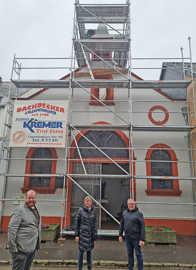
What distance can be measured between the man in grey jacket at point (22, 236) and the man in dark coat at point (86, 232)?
1115 millimetres

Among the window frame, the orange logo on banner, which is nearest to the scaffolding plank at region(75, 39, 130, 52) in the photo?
the orange logo on banner

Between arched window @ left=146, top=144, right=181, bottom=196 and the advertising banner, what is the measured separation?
13.1ft

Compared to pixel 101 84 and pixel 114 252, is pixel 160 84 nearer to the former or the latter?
pixel 101 84

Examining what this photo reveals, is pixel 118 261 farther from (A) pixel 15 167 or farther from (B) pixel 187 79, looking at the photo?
(B) pixel 187 79

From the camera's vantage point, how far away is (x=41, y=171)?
9.11m

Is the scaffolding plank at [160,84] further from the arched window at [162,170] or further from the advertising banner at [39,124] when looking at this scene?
the advertising banner at [39,124]

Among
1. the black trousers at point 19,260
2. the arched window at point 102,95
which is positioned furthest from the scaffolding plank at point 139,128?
the black trousers at point 19,260

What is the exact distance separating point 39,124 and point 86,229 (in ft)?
17.5

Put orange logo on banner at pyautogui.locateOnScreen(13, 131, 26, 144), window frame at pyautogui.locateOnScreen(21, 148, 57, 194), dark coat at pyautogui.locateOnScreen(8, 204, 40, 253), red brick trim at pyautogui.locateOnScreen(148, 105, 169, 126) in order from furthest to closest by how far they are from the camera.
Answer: red brick trim at pyautogui.locateOnScreen(148, 105, 169, 126)
window frame at pyautogui.locateOnScreen(21, 148, 57, 194)
orange logo on banner at pyautogui.locateOnScreen(13, 131, 26, 144)
dark coat at pyautogui.locateOnScreen(8, 204, 40, 253)

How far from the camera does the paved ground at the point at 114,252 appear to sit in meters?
5.63

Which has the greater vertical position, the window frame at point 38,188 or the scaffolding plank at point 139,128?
the scaffolding plank at point 139,128

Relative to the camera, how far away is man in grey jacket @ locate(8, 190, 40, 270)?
3311 millimetres

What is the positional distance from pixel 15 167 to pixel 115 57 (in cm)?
886

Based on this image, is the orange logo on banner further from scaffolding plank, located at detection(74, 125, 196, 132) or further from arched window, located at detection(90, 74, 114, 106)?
arched window, located at detection(90, 74, 114, 106)
